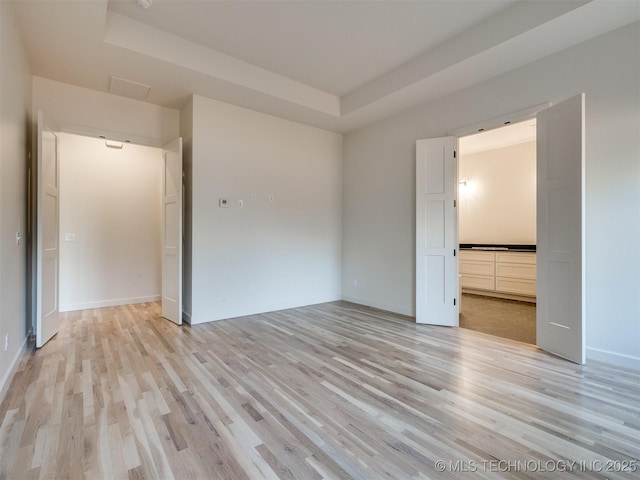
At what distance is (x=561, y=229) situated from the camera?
2939 millimetres

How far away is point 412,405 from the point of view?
209 cm

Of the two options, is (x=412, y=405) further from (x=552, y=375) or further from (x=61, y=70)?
(x=61, y=70)

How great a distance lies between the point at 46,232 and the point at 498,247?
7.25 meters

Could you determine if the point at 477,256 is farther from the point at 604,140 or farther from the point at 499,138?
the point at 604,140

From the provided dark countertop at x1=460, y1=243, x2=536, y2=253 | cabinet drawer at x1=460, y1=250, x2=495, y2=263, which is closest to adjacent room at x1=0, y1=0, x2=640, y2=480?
dark countertop at x1=460, y1=243, x2=536, y2=253

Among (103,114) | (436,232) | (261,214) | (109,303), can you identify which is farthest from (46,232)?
(436,232)

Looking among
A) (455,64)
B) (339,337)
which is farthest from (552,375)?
(455,64)

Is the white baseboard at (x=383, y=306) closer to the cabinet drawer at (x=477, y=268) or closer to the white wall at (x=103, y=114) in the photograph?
the cabinet drawer at (x=477, y=268)

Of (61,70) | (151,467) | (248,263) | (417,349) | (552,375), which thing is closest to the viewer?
(151,467)

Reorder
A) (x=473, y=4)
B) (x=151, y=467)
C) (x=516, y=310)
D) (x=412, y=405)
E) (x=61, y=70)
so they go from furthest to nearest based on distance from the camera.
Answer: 1. (x=516, y=310)
2. (x=61, y=70)
3. (x=473, y=4)
4. (x=412, y=405)
5. (x=151, y=467)

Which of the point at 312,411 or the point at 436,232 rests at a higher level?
the point at 436,232

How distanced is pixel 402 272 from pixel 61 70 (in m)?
4.92

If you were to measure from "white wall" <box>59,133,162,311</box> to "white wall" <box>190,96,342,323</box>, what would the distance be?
220 centimetres

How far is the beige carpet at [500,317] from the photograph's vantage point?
3.75m
